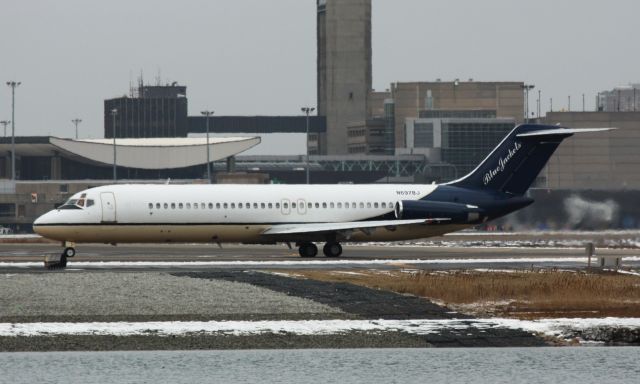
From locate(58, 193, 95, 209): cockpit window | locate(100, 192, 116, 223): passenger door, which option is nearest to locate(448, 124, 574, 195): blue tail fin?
locate(100, 192, 116, 223): passenger door

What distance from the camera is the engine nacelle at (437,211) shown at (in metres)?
65.4

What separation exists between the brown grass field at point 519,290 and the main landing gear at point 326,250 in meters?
16.2

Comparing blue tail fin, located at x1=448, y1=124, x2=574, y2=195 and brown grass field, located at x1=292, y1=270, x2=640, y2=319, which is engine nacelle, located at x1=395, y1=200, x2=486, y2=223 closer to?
blue tail fin, located at x1=448, y1=124, x2=574, y2=195

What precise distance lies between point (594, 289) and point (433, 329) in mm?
9240

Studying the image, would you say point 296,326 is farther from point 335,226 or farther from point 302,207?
point 302,207

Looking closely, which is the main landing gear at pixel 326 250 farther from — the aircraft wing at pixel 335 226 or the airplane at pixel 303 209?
the aircraft wing at pixel 335 226

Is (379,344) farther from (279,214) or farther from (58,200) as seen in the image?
(58,200)

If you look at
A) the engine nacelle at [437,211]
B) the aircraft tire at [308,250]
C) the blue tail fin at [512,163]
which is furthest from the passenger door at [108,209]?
the blue tail fin at [512,163]

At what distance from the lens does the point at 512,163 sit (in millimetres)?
68250

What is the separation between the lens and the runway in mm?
55094

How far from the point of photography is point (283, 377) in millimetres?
30891

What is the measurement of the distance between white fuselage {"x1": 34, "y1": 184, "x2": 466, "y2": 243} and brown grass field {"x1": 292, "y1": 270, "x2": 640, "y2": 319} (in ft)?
51.3

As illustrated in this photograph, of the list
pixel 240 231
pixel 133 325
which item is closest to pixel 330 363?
pixel 133 325

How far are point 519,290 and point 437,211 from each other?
77.0 ft
